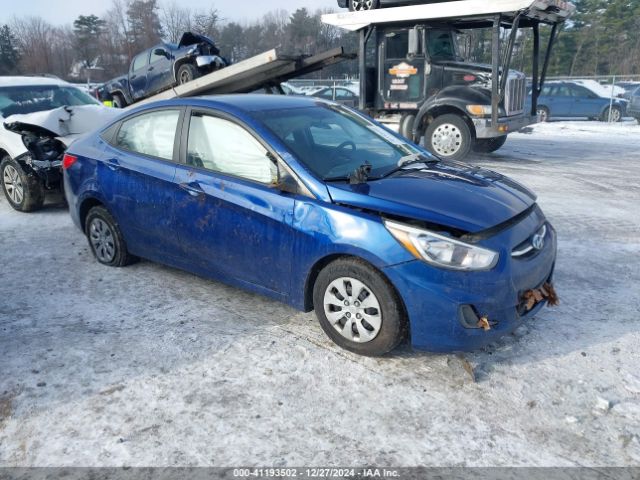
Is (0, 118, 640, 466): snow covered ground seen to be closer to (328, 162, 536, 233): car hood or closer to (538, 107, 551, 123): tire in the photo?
(328, 162, 536, 233): car hood

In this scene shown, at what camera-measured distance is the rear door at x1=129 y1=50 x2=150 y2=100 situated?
13.6m

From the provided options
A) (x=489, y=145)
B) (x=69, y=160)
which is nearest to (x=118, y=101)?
(x=489, y=145)

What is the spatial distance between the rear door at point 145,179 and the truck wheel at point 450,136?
23.6 ft

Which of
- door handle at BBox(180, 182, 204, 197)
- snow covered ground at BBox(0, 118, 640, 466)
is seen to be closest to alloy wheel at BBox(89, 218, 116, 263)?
snow covered ground at BBox(0, 118, 640, 466)

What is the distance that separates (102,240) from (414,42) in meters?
7.53

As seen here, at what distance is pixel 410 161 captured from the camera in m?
4.06

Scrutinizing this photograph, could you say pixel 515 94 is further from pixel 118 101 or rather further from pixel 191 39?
pixel 118 101

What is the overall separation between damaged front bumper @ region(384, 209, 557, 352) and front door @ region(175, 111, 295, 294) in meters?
0.87

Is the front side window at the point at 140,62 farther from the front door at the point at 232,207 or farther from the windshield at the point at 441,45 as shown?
the front door at the point at 232,207

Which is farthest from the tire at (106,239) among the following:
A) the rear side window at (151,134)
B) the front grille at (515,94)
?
the front grille at (515,94)

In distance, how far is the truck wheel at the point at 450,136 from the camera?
10.4 metres

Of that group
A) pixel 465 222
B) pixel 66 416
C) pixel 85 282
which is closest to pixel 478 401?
pixel 465 222

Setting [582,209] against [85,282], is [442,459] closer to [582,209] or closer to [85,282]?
[85,282]

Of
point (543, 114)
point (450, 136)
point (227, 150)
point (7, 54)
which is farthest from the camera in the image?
point (7, 54)
